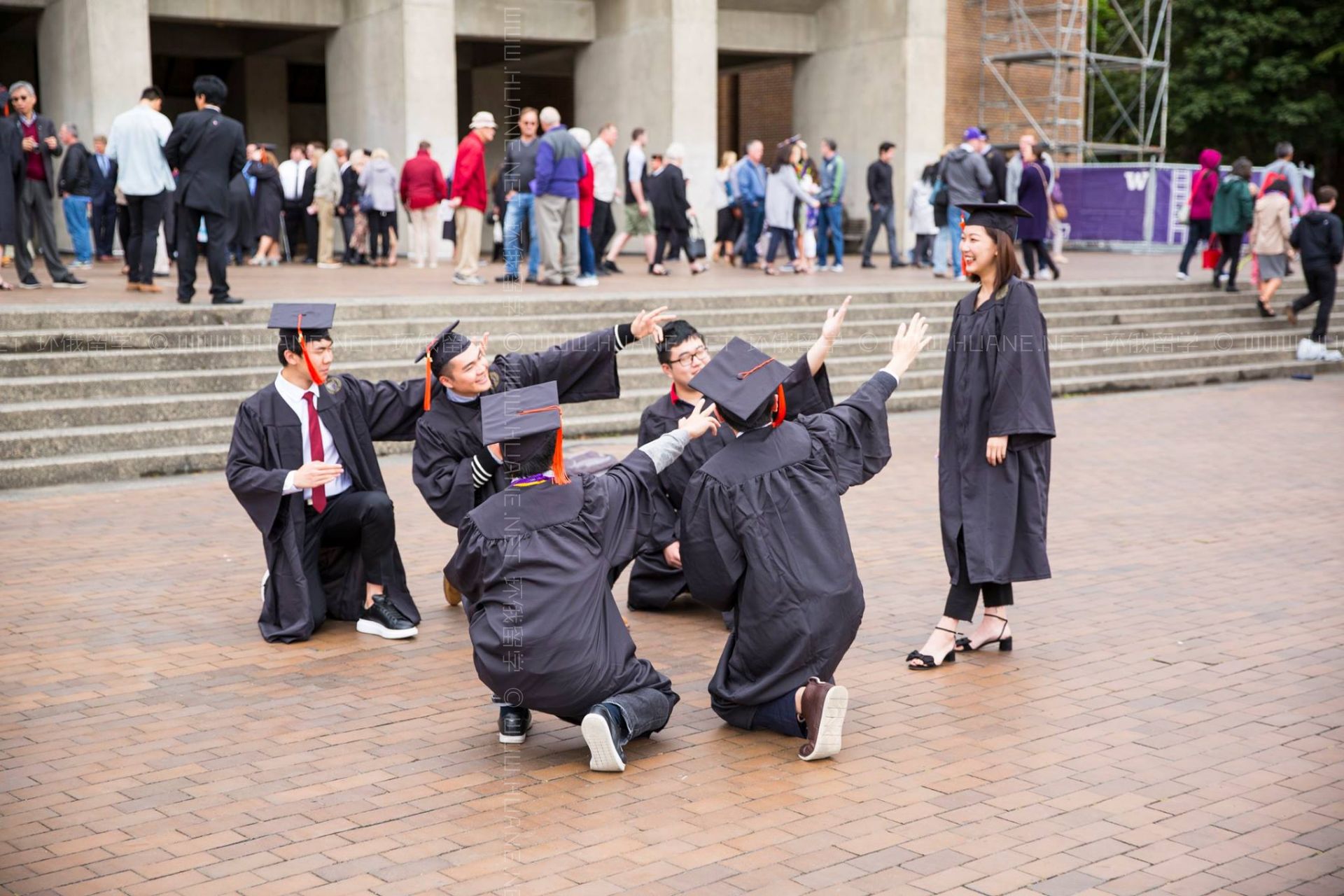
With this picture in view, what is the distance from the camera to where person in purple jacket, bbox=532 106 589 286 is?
1438 cm

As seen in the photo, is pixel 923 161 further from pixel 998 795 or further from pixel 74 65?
pixel 998 795

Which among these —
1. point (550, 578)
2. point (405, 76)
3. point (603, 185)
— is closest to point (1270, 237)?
point (603, 185)

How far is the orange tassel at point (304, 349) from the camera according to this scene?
617cm

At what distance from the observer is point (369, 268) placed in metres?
19.2

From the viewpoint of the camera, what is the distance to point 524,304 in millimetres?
13109

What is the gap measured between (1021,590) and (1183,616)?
85cm

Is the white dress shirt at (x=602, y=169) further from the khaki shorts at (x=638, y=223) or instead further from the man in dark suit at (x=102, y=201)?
the man in dark suit at (x=102, y=201)

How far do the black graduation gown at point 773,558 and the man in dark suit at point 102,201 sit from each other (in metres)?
15.5

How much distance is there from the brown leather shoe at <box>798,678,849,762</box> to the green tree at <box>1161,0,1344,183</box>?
36.3m

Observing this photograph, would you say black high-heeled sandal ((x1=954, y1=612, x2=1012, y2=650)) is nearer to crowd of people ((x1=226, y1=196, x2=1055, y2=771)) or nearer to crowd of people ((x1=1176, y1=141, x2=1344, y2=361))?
crowd of people ((x1=226, y1=196, x2=1055, y2=771))

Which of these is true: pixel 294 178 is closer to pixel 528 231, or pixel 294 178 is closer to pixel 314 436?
pixel 528 231

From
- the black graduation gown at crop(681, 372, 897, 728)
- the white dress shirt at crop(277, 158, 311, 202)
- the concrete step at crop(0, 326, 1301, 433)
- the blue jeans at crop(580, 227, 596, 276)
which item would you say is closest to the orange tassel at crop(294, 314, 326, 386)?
the black graduation gown at crop(681, 372, 897, 728)

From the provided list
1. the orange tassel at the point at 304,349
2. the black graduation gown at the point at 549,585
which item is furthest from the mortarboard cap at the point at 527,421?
the orange tassel at the point at 304,349

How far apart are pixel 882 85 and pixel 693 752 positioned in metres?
21.8
